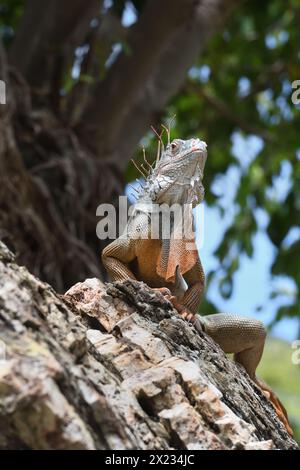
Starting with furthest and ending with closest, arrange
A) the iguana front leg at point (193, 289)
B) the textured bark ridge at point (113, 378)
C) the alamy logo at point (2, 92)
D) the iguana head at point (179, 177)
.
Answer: the alamy logo at point (2, 92) < the iguana head at point (179, 177) < the iguana front leg at point (193, 289) < the textured bark ridge at point (113, 378)

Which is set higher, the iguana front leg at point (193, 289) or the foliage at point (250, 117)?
the foliage at point (250, 117)

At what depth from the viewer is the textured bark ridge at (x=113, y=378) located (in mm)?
2359

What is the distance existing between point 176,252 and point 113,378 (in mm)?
1158

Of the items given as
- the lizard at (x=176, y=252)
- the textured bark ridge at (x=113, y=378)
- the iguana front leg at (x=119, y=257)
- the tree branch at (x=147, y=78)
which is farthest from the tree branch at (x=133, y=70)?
the textured bark ridge at (x=113, y=378)

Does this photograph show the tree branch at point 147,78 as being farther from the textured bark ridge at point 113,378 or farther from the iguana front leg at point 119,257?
the textured bark ridge at point 113,378

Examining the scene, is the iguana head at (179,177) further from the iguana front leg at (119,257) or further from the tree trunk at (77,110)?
the tree trunk at (77,110)

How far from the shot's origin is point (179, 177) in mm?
4090

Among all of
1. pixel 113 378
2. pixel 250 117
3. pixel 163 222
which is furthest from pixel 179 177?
pixel 250 117

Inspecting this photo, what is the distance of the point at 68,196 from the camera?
24.6 ft

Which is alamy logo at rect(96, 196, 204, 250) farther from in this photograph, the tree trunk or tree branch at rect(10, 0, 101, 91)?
tree branch at rect(10, 0, 101, 91)

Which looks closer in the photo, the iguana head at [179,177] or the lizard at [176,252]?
the lizard at [176,252]

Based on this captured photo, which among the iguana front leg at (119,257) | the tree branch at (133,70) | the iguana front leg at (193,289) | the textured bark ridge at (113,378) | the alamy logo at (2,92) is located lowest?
the textured bark ridge at (113,378)

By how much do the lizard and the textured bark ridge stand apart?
414mm

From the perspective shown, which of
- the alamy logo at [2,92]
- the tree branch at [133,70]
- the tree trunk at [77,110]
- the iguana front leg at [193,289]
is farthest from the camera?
the tree branch at [133,70]
